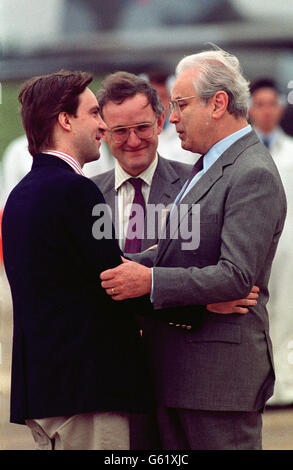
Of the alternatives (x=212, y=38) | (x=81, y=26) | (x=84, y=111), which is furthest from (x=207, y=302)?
(x=81, y=26)

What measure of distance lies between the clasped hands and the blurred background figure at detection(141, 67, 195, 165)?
2715 mm

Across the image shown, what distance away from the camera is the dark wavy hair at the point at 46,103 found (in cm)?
274

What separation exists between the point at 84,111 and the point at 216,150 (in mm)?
431

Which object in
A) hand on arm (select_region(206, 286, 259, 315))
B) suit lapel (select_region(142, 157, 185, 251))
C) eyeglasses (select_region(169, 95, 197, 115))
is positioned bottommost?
hand on arm (select_region(206, 286, 259, 315))

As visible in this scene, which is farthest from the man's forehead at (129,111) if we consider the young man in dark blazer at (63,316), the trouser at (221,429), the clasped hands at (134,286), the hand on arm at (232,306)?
the trouser at (221,429)

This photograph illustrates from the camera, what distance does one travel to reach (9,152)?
628cm

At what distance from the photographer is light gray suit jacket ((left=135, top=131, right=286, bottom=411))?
8.88 feet

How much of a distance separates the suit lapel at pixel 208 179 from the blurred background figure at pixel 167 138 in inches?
100

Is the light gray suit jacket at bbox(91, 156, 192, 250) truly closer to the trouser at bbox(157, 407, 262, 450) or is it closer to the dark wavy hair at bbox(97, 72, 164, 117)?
the dark wavy hair at bbox(97, 72, 164, 117)

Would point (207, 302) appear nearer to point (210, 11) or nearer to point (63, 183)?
point (63, 183)

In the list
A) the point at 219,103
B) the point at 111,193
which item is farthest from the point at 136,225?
the point at 219,103

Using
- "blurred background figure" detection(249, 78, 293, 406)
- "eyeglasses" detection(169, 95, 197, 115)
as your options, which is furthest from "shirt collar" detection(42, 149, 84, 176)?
"blurred background figure" detection(249, 78, 293, 406)

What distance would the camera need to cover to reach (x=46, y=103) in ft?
8.98

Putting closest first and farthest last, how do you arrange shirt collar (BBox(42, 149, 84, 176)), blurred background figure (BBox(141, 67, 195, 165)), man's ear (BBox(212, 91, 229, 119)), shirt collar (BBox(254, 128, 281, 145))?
shirt collar (BBox(42, 149, 84, 176)) → man's ear (BBox(212, 91, 229, 119)) → blurred background figure (BBox(141, 67, 195, 165)) → shirt collar (BBox(254, 128, 281, 145))
